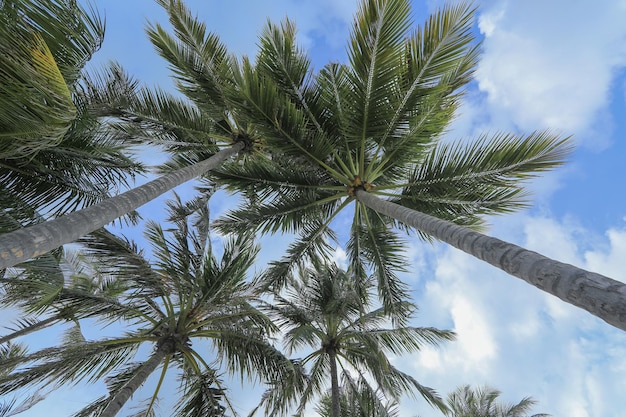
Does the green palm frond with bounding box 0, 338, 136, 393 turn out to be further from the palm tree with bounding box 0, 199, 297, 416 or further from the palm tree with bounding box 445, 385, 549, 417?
the palm tree with bounding box 445, 385, 549, 417

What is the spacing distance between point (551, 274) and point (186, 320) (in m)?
6.54

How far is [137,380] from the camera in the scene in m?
6.62

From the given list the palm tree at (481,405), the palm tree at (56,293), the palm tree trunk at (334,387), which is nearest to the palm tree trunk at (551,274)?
the palm tree at (56,293)

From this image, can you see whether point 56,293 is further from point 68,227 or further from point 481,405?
point 481,405

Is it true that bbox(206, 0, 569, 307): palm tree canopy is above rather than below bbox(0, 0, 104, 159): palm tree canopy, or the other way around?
above

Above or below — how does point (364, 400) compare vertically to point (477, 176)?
below

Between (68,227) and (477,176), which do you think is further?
(477,176)

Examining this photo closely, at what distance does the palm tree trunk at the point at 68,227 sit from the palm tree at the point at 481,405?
14671 mm

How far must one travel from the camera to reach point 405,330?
30.3ft

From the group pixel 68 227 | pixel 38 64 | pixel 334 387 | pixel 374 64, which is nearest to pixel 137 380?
pixel 68 227

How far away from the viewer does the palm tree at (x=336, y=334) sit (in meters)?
8.60

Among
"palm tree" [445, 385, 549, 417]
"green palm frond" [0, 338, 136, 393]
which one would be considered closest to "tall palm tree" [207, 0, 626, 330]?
"green palm frond" [0, 338, 136, 393]

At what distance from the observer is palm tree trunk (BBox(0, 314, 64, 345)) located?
7540 mm

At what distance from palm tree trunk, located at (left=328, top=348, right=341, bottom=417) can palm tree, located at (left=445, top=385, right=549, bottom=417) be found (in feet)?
26.0
